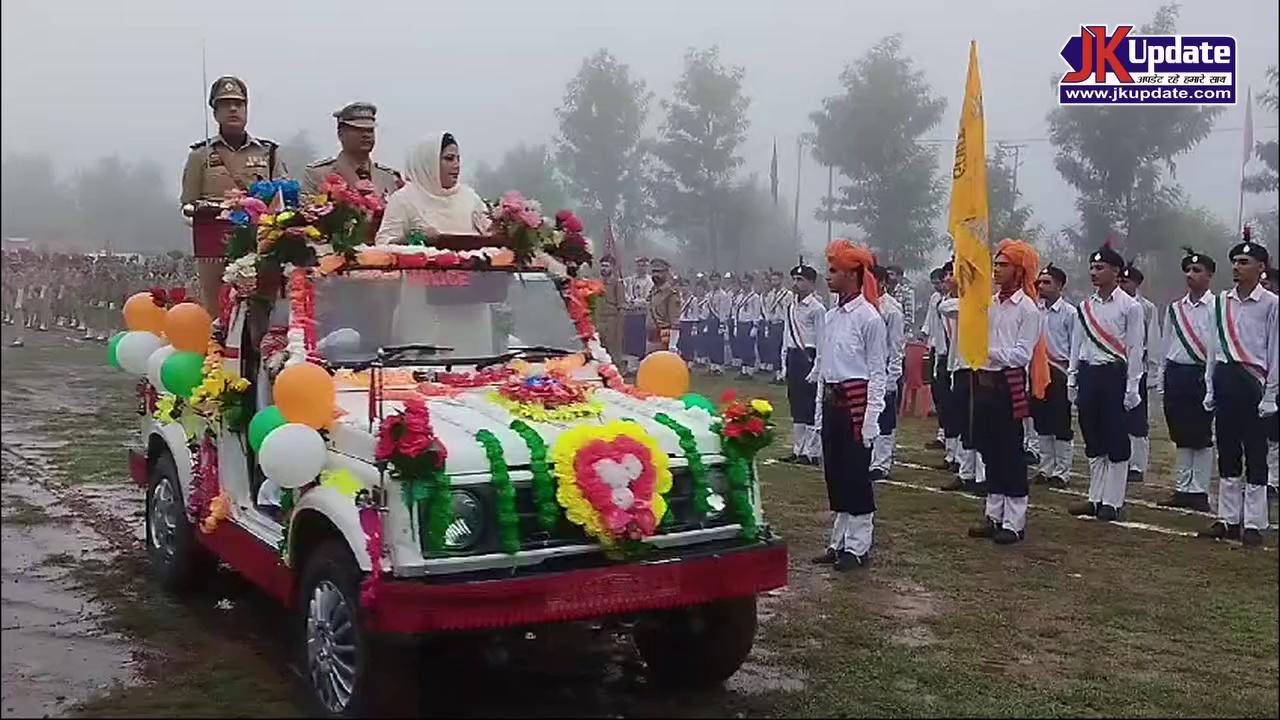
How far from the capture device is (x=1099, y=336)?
9.79 metres

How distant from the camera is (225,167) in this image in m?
7.18

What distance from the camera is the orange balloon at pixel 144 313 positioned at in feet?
22.9

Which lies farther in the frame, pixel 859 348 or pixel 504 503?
pixel 859 348

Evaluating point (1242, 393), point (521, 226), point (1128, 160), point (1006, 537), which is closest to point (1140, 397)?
point (1242, 393)

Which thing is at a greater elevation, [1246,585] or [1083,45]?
[1083,45]

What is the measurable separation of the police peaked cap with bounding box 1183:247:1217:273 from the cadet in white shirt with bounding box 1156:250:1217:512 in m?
0.02

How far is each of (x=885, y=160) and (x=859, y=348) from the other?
224 inches

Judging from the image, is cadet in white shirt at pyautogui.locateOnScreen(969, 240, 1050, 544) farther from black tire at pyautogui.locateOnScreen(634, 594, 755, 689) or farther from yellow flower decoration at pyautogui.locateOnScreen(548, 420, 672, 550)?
yellow flower decoration at pyautogui.locateOnScreen(548, 420, 672, 550)

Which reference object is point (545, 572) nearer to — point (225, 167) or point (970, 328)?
point (225, 167)

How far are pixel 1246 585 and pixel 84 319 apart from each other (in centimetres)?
823

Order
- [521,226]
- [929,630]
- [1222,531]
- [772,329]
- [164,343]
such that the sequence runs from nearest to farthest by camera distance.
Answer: [521,226]
[929,630]
[164,343]
[1222,531]
[772,329]

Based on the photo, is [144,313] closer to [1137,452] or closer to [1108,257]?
[1108,257]

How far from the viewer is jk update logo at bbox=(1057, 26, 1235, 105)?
738cm

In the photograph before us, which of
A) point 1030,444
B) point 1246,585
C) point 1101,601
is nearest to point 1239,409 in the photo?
point 1246,585
